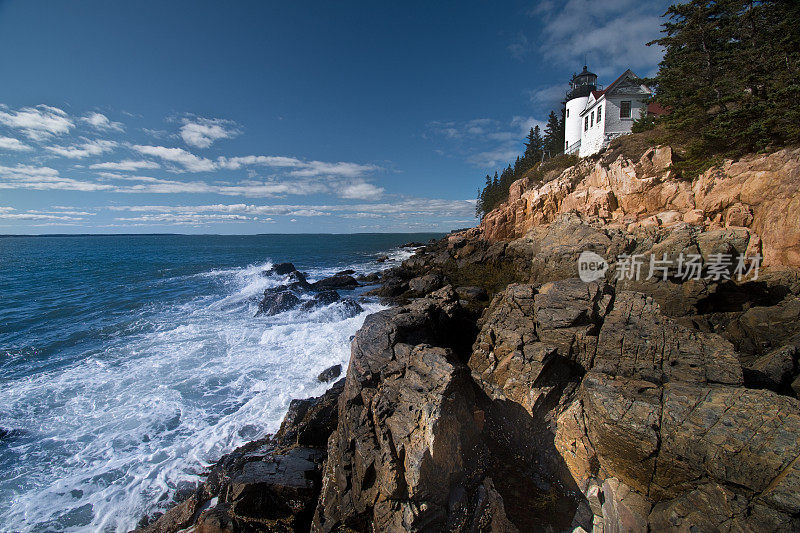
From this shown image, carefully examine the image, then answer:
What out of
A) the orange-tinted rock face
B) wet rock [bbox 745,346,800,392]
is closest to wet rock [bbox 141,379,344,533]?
wet rock [bbox 745,346,800,392]

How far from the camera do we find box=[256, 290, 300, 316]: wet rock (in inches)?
909

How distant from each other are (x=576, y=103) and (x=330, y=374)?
47960 mm

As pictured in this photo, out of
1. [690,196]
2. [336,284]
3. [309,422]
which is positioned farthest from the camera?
[336,284]

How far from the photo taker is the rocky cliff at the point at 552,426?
16.4 feet

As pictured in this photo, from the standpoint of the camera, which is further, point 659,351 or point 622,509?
point 659,351

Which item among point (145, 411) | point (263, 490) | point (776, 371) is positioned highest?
point (776, 371)

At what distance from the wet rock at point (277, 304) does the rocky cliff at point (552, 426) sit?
13953 mm

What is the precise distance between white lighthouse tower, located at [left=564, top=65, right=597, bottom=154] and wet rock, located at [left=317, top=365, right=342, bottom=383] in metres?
43.0

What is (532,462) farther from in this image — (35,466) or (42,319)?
(42,319)

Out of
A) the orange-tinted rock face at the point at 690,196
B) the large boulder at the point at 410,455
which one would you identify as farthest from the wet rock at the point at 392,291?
the large boulder at the point at 410,455

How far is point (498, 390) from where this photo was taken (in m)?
8.13

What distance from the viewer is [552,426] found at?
732cm

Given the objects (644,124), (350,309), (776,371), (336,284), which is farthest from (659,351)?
(644,124)

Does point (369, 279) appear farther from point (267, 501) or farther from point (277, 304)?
point (267, 501)
